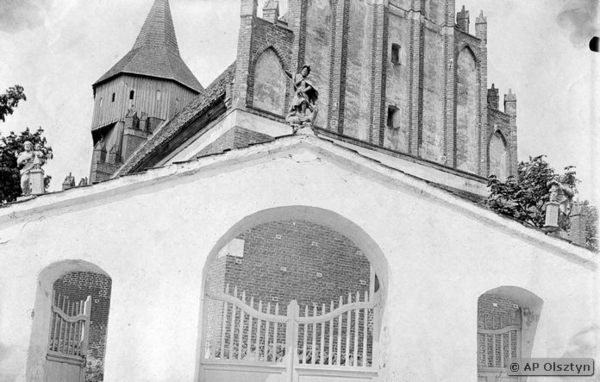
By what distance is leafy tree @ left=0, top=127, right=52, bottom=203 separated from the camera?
74.8 ft

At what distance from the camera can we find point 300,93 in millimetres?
11820

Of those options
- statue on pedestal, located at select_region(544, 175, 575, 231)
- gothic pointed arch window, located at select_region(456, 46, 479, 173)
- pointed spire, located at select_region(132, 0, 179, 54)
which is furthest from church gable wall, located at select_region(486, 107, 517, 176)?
pointed spire, located at select_region(132, 0, 179, 54)

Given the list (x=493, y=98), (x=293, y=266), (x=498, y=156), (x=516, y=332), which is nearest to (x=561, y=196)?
(x=516, y=332)

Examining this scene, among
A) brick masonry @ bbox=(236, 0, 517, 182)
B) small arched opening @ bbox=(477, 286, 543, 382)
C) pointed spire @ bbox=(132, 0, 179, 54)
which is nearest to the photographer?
small arched opening @ bbox=(477, 286, 543, 382)

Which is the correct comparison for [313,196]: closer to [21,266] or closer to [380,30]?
[21,266]

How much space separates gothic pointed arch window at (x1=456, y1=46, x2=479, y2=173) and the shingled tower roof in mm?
21042

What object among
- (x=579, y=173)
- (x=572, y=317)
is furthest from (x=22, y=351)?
(x=579, y=173)

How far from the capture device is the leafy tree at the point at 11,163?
2281 cm

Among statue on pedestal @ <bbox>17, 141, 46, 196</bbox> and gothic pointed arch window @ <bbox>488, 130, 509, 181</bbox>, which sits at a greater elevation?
gothic pointed arch window @ <bbox>488, 130, 509, 181</bbox>

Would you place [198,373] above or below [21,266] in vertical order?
below

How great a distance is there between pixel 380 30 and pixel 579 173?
7.40 m

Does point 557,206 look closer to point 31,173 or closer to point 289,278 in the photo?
point 289,278

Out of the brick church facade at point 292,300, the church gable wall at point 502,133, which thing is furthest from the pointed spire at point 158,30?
the brick church facade at point 292,300

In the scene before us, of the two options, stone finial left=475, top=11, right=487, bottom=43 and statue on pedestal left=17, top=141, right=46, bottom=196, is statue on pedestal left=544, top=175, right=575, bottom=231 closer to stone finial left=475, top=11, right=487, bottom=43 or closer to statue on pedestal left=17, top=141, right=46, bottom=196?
statue on pedestal left=17, top=141, right=46, bottom=196
